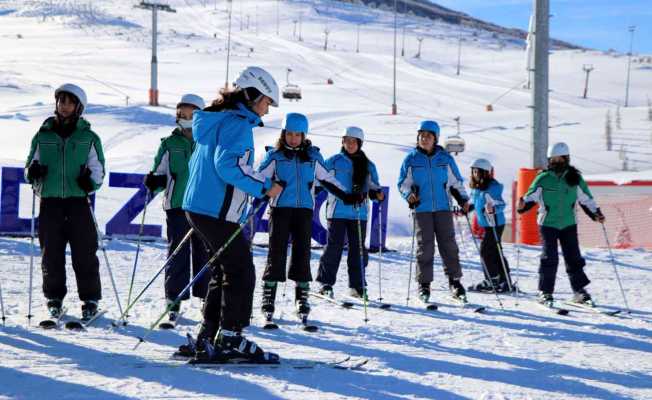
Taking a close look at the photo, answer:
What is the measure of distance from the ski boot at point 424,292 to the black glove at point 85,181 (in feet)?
10.7

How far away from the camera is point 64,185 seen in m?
5.91

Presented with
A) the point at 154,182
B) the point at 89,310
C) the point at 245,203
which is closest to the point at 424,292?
the point at 154,182

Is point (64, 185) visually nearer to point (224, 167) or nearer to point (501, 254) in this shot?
point (224, 167)

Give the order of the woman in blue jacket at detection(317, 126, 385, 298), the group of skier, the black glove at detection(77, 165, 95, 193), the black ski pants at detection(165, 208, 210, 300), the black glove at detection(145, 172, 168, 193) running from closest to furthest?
the group of skier, the black glove at detection(77, 165, 95, 193), the black glove at detection(145, 172, 168, 193), the black ski pants at detection(165, 208, 210, 300), the woman in blue jacket at detection(317, 126, 385, 298)

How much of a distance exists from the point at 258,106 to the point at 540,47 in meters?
9.45

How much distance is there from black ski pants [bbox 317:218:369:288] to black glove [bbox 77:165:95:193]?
275 cm

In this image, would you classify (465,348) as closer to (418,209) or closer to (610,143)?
(418,209)

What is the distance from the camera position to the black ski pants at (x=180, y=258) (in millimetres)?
6297

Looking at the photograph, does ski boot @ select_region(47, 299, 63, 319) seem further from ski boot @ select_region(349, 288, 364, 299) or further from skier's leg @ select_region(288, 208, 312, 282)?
ski boot @ select_region(349, 288, 364, 299)

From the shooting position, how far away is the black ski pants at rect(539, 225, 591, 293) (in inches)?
299

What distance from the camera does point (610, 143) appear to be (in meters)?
33.5

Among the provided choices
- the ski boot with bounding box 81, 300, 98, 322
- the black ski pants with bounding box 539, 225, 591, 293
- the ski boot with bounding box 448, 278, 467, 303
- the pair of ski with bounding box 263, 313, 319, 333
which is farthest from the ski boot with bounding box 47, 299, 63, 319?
the black ski pants with bounding box 539, 225, 591, 293

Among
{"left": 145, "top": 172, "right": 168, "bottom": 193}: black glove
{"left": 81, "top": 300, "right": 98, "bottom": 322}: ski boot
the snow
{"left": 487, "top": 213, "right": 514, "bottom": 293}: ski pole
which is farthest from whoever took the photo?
{"left": 487, "top": 213, "right": 514, "bottom": 293}: ski pole

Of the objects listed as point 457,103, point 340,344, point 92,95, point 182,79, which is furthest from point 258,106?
point 182,79
